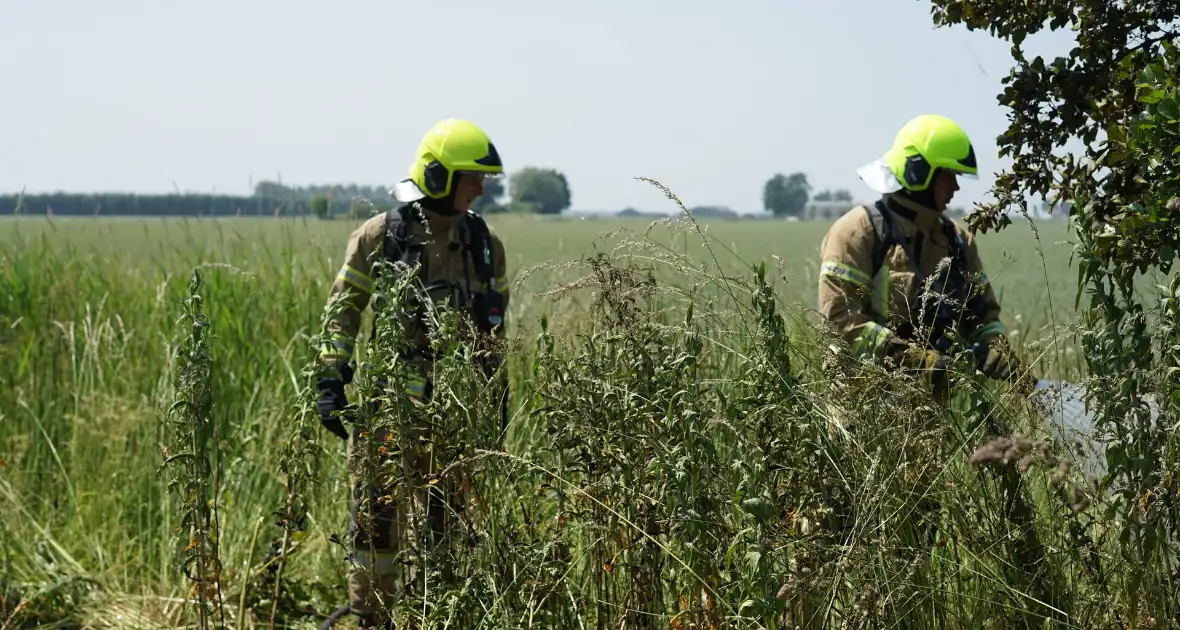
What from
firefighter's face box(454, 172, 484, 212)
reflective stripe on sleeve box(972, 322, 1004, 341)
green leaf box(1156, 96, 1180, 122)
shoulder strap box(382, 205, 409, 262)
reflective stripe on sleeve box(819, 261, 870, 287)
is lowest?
reflective stripe on sleeve box(972, 322, 1004, 341)

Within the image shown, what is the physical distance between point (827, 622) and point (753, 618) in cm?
34

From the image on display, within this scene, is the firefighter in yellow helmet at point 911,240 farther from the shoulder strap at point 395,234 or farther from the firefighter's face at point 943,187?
the shoulder strap at point 395,234

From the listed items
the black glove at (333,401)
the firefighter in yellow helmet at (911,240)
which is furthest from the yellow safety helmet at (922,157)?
the black glove at (333,401)

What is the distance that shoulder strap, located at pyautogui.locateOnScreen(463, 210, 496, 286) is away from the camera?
4.71m

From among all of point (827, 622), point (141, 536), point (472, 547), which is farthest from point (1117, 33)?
point (141, 536)

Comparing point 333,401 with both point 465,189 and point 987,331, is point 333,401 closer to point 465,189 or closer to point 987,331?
point 465,189

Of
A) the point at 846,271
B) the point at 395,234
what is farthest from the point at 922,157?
the point at 395,234

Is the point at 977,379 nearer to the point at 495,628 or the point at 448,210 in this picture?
the point at 495,628

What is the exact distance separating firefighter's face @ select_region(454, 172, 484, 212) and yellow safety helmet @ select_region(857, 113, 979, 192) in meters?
1.48

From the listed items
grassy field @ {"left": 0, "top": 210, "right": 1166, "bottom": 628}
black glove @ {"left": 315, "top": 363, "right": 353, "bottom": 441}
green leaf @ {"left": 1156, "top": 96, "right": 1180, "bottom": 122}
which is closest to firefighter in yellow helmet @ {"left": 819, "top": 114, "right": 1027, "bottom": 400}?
grassy field @ {"left": 0, "top": 210, "right": 1166, "bottom": 628}

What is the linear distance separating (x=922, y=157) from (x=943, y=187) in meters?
0.15

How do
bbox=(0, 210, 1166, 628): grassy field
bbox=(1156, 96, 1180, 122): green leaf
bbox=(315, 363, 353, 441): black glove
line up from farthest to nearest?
1. bbox=(315, 363, 353, 441): black glove
2. bbox=(0, 210, 1166, 628): grassy field
3. bbox=(1156, 96, 1180, 122): green leaf

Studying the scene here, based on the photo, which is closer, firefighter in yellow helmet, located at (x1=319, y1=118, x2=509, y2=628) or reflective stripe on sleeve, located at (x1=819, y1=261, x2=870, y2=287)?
firefighter in yellow helmet, located at (x1=319, y1=118, x2=509, y2=628)

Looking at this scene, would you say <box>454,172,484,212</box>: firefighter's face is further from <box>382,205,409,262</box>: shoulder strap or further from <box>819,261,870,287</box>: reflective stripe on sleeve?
<box>819,261,870,287</box>: reflective stripe on sleeve
